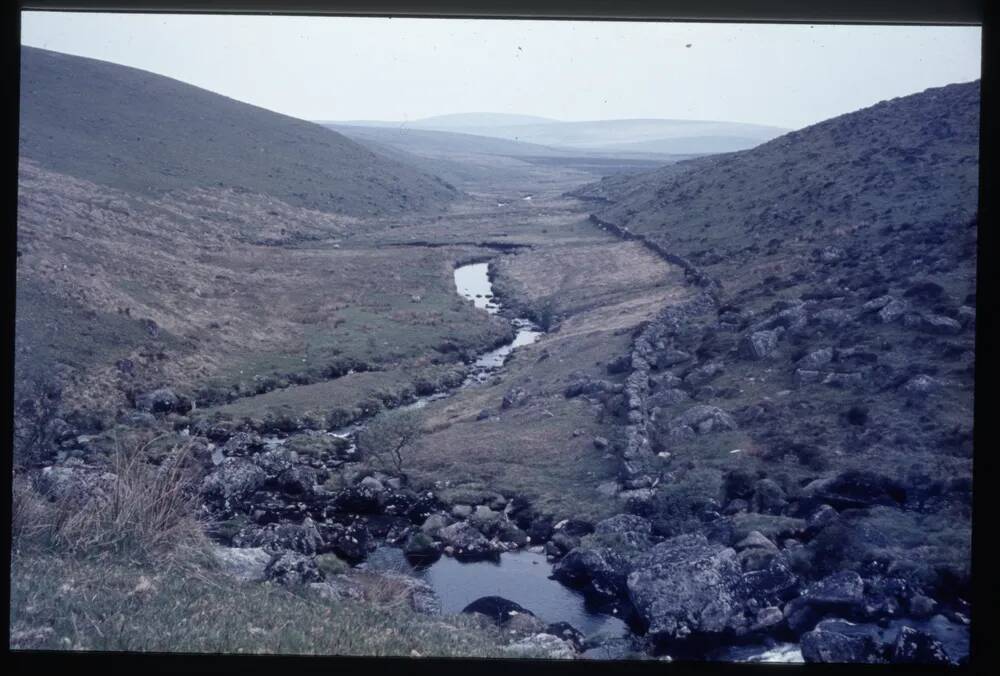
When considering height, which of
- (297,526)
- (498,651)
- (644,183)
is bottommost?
(297,526)

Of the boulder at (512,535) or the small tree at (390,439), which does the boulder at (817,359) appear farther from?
the small tree at (390,439)

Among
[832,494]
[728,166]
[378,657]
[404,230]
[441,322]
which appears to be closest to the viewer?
[378,657]

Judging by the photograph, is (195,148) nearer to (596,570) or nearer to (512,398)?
(512,398)

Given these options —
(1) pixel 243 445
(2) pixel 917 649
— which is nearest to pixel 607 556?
(2) pixel 917 649

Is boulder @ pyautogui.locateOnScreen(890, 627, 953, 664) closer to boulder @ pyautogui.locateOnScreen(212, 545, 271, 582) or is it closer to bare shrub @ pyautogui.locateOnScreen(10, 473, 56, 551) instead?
boulder @ pyautogui.locateOnScreen(212, 545, 271, 582)

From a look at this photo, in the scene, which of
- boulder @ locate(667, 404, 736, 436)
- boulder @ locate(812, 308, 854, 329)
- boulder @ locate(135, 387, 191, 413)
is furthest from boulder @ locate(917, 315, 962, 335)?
boulder @ locate(135, 387, 191, 413)

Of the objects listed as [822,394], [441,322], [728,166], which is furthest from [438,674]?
[728,166]

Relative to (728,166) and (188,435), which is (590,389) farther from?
(728,166)
